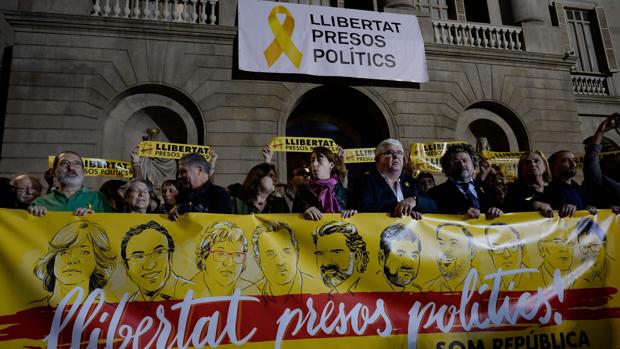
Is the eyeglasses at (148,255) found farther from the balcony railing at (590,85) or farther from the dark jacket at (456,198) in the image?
the balcony railing at (590,85)

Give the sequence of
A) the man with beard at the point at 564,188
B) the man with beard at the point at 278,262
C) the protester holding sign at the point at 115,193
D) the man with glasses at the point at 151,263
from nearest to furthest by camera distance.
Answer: the man with glasses at the point at 151,263 → the man with beard at the point at 278,262 → the man with beard at the point at 564,188 → the protester holding sign at the point at 115,193

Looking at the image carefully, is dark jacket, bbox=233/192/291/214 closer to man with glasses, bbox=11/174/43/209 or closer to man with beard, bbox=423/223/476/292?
man with beard, bbox=423/223/476/292

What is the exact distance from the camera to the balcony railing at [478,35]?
1272 centimetres

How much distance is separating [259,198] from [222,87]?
7.31 m

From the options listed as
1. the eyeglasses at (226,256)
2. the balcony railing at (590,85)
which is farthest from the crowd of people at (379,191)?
the balcony railing at (590,85)

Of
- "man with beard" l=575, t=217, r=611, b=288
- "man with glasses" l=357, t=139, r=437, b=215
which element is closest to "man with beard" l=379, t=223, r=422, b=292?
"man with glasses" l=357, t=139, r=437, b=215

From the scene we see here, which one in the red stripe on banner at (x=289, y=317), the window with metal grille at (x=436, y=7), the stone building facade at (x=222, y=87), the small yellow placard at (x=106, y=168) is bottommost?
the red stripe on banner at (x=289, y=317)

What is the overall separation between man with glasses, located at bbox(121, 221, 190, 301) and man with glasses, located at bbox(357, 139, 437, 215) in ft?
5.82

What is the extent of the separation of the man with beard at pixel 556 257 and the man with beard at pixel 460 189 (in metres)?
0.57

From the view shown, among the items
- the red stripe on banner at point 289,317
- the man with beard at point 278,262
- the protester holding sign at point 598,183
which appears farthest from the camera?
the protester holding sign at point 598,183

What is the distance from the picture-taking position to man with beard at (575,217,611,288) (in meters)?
3.67

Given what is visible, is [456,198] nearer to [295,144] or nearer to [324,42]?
[295,144]

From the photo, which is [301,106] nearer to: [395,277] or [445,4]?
[445,4]

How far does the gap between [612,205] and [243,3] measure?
9.41 m
